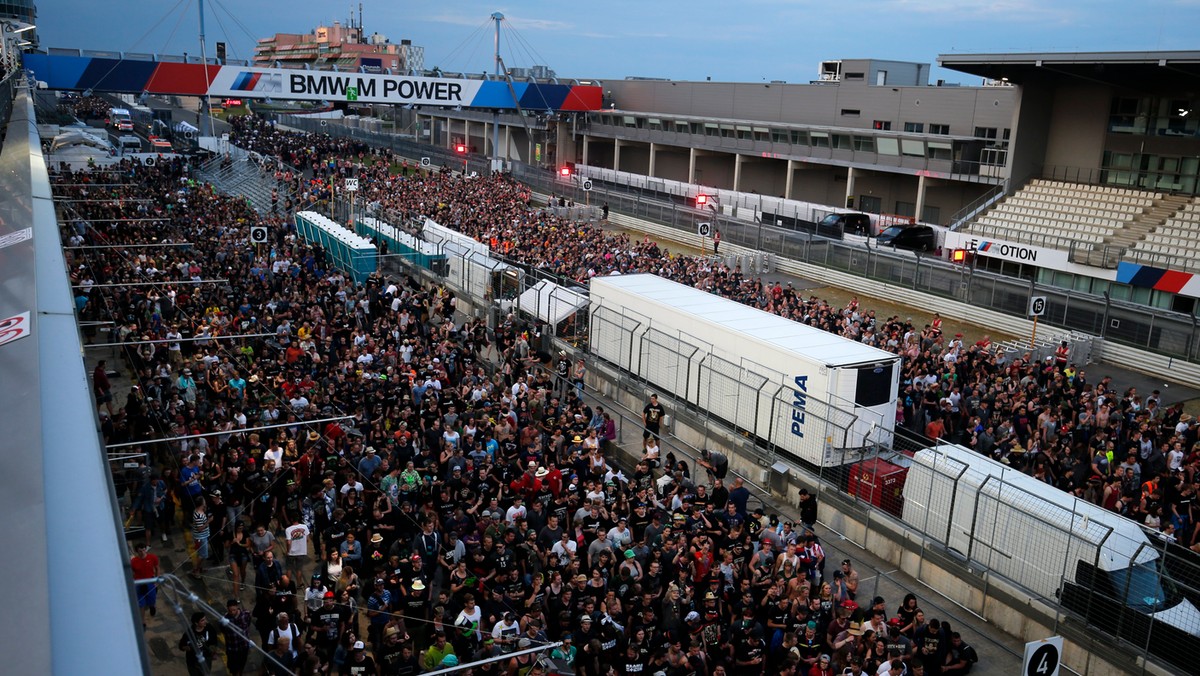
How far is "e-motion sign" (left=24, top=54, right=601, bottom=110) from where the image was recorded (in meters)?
48.2

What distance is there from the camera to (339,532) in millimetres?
11602

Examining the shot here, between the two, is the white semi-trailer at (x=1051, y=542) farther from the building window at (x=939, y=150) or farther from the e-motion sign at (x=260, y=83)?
the e-motion sign at (x=260, y=83)

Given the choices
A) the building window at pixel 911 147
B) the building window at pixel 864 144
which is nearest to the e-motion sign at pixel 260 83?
the building window at pixel 864 144

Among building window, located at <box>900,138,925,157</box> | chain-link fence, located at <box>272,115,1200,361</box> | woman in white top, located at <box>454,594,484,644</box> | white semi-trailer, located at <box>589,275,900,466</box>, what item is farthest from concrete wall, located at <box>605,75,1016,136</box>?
woman in white top, located at <box>454,594,484,644</box>

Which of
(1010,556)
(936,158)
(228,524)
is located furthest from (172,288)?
(936,158)

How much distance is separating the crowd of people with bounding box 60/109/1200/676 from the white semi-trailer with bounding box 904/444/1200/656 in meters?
1.67

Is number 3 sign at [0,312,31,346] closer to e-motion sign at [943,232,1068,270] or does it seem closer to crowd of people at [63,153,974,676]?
crowd of people at [63,153,974,676]

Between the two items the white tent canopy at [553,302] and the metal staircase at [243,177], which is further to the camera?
the metal staircase at [243,177]

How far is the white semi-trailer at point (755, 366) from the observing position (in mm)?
15734

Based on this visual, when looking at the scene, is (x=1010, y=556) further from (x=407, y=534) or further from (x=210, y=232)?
(x=210, y=232)

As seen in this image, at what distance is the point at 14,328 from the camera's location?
5531mm

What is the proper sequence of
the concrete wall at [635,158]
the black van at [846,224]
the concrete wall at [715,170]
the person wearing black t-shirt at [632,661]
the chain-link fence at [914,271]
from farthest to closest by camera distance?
the concrete wall at [635,158]
the concrete wall at [715,170]
the black van at [846,224]
the chain-link fence at [914,271]
the person wearing black t-shirt at [632,661]

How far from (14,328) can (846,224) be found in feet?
131

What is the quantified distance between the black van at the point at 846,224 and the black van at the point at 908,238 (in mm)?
2184
